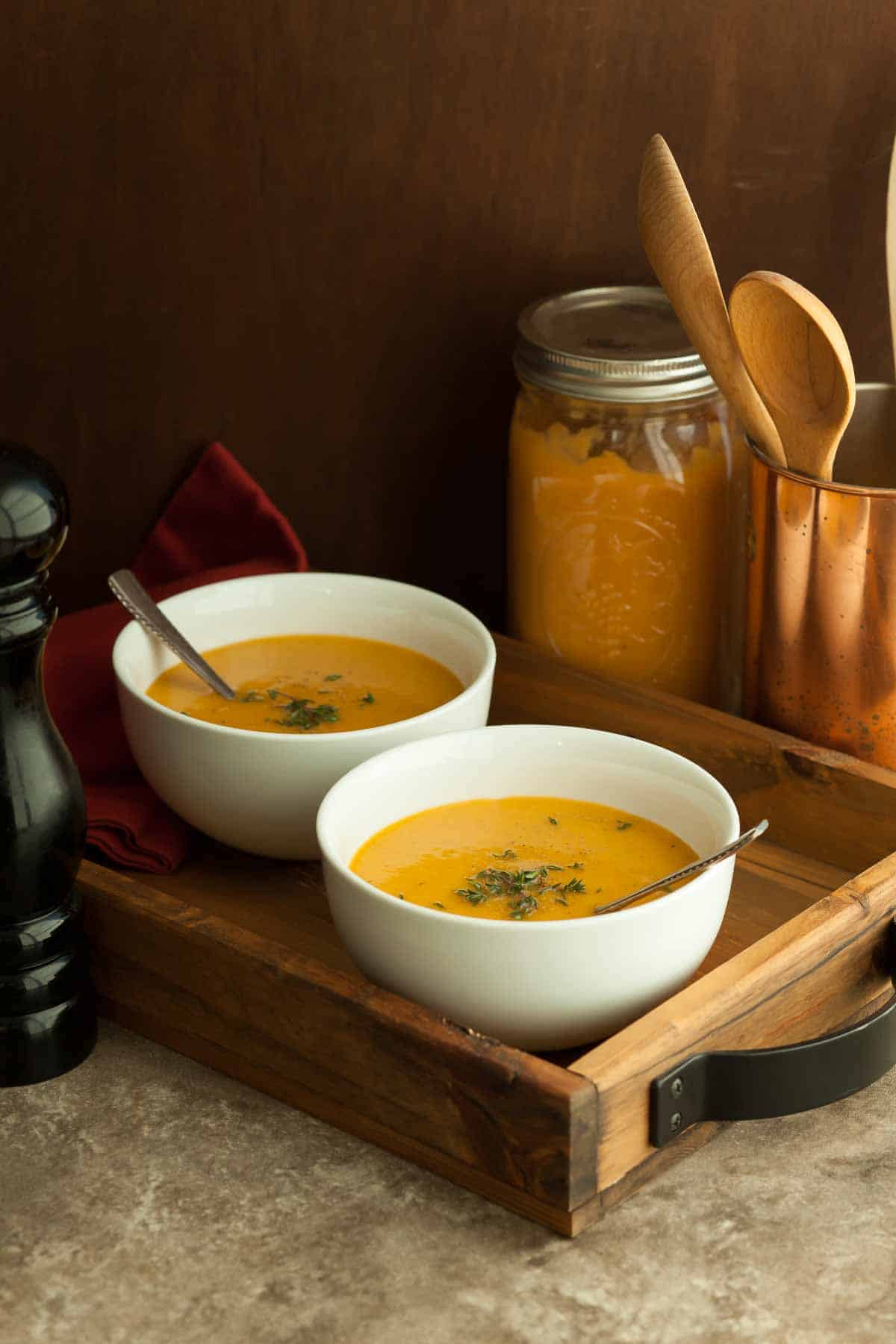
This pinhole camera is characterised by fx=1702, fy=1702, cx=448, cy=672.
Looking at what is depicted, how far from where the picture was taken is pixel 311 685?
2.87 feet

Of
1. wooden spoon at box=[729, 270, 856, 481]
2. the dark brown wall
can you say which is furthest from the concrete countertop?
the dark brown wall

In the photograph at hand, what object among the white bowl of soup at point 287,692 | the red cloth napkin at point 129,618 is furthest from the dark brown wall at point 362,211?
the white bowl of soup at point 287,692

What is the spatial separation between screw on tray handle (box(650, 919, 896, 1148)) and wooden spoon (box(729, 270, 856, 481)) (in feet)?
0.99

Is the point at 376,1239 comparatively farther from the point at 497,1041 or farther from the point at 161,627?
the point at 161,627

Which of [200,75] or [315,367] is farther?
[315,367]

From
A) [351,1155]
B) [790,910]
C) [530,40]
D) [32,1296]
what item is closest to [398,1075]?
[351,1155]

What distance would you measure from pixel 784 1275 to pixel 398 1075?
16 centimetres

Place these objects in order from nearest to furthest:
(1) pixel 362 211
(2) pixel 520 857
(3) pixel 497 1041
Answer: (3) pixel 497 1041
(2) pixel 520 857
(1) pixel 362 211

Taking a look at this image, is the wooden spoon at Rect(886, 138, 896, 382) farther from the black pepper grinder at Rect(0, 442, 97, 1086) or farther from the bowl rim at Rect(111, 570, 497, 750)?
the black pepper grinder at Rect(0, 442, 97, 1086)

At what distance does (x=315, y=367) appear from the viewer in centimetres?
102

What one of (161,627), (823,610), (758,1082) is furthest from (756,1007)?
(161,627)

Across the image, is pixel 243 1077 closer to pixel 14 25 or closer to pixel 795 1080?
pixel 795 1080

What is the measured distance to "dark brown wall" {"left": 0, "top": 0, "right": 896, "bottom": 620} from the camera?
0.91 metres

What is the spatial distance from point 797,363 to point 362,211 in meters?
0.30
